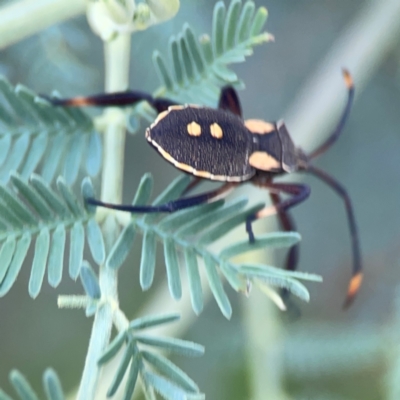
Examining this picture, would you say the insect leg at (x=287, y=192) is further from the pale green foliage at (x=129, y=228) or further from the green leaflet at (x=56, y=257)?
the green leaflet at (x=56, y=257)

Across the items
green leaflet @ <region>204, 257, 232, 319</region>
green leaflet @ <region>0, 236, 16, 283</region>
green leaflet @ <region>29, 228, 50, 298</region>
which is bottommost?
green leaflet @ <region>204, 257, 232, 319</region>

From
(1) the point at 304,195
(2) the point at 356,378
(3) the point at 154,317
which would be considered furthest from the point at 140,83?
(2) the point at 356,378

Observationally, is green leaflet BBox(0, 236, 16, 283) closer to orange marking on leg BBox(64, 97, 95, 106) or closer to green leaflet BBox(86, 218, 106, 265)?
green leaflet BBox(86, 218, 106, 265)

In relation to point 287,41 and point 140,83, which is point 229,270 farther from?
point 287,41

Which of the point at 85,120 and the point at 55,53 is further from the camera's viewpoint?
the point at 55,53

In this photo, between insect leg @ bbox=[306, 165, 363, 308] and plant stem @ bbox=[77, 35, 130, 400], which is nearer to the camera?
plant stem @ bbox=[77, 35, 130, 400]

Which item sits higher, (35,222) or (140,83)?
(35,222)

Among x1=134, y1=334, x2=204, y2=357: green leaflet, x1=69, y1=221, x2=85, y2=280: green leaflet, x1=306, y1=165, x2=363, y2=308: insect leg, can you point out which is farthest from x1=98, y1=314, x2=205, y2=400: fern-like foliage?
x1=306, y1=165, x2=363, y2=308: insect leg
